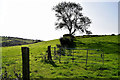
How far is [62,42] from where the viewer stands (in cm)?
3200

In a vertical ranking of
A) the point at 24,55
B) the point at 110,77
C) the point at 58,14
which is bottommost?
the point at 110,77

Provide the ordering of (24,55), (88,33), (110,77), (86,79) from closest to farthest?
(24,55), (86,79), (110,77), (88,33)

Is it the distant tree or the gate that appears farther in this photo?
the distant tree

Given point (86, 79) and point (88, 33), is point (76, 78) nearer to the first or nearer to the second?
point (86, 79)

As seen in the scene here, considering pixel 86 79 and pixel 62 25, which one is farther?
pixel 62 25

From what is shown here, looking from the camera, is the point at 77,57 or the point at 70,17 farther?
the point at 70,17

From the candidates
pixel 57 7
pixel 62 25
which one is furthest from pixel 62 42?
pixel 57 7

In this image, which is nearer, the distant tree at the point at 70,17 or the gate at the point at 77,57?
the gate at the point at 77,57

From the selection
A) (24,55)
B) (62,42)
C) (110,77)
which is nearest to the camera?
(24,55)

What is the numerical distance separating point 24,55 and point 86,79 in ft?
15.5

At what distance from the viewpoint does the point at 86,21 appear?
A: 157 feet

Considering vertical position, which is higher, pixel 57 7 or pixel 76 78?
pixel 57 7

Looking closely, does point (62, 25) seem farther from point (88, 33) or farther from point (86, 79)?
point (86, 79)

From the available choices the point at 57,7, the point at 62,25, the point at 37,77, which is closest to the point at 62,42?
the point at 62,25
